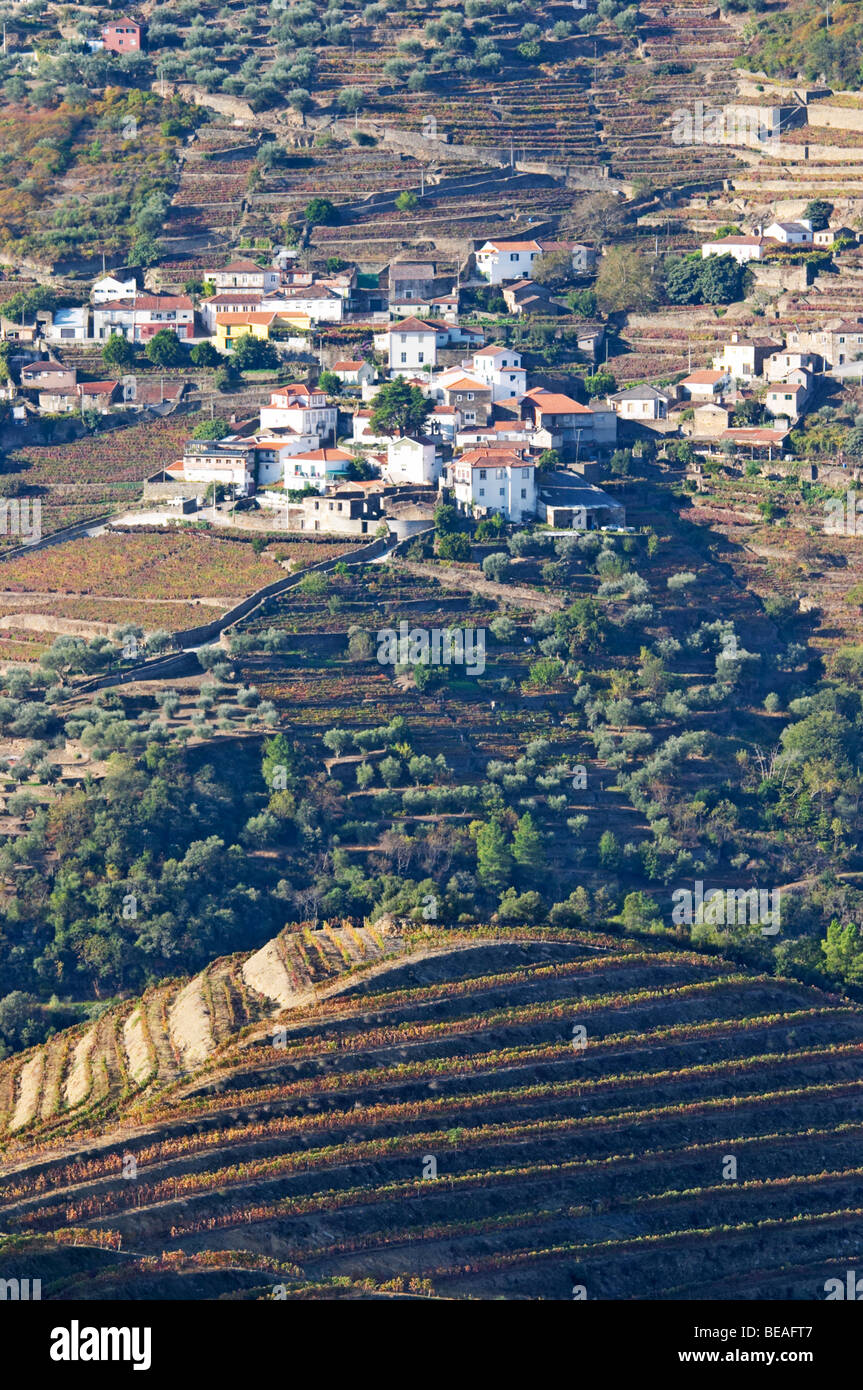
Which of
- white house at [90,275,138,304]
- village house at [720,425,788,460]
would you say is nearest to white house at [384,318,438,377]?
village house at [720,425,788,460]

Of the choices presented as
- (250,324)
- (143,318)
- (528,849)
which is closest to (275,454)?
(250,324)

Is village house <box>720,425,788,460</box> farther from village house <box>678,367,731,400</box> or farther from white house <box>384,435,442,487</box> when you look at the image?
white house <box>384,435,442,487</box>

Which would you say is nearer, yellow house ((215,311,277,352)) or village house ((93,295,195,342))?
yellow house ((215,311,277,352))

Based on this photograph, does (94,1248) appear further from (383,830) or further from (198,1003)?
(383,830)

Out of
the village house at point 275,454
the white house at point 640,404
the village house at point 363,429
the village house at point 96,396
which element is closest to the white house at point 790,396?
the white house at point 640,404

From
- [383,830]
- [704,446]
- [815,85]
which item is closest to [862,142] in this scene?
[815,85]

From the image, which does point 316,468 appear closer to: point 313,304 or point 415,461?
point 415,461
